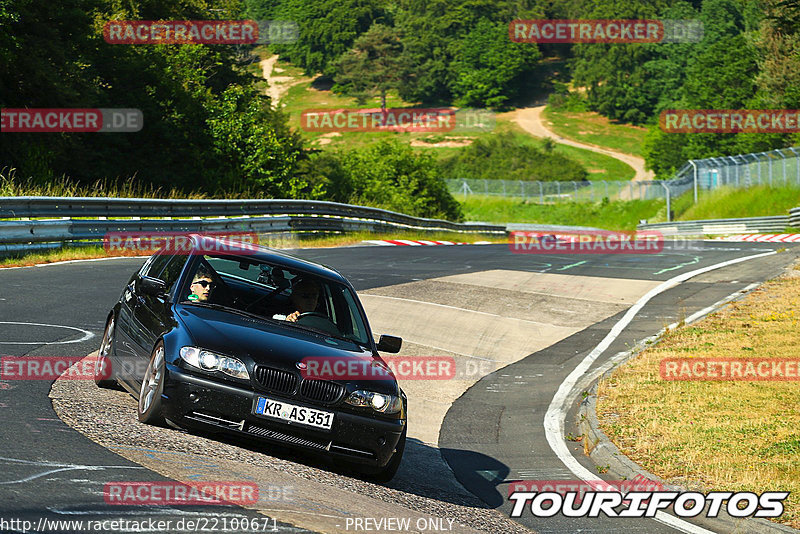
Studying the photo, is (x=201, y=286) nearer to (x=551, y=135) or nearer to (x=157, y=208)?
(x=157, y=208)

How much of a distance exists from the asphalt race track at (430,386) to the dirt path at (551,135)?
93338mm

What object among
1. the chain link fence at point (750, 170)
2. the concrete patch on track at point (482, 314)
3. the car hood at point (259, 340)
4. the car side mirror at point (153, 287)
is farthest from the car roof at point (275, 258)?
the chain link fence at point (750, 170)

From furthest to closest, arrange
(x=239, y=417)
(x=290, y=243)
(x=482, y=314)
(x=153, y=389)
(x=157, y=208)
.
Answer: (x=290, y=243), (x=157, y=208), (x=482, y=314), (x=153, y=389), (x=239, y=417)

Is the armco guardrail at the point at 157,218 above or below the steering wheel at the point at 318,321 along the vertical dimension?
below

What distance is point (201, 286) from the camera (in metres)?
8.38

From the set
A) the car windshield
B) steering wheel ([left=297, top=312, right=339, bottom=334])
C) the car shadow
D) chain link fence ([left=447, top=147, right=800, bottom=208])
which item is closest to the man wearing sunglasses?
the car windshield

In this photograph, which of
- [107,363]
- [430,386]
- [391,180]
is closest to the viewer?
[107,363]

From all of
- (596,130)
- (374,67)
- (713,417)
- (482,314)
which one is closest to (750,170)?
(482,314)

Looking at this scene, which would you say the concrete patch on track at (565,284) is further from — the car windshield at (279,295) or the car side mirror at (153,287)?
the car side mirror at (153,287)

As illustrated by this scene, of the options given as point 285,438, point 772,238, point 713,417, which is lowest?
point 772,238

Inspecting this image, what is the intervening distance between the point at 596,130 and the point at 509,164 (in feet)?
99.4

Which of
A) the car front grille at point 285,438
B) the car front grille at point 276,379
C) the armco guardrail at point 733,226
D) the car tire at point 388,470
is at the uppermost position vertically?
the car front grille at point 276,379

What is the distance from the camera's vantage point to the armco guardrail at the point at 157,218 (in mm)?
19781

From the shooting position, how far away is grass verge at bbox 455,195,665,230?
78.9 m
